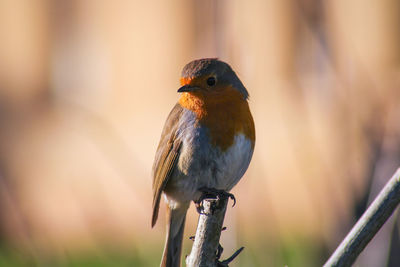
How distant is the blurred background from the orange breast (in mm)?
371

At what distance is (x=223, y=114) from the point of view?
294 centimetres

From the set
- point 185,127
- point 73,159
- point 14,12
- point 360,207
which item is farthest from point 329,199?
point 14,12

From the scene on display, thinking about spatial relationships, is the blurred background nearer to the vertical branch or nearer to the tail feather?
the tail feather

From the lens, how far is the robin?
9.54 feet

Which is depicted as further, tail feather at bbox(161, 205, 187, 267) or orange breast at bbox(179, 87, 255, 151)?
tail feather at bbox(161, 205, 187, 267)

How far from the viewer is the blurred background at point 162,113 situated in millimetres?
3449

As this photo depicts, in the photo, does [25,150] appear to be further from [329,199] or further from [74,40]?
[329,199]

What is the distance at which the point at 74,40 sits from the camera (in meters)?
8.95

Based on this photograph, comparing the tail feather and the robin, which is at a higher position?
the robin

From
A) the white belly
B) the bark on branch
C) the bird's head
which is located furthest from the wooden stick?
the bird's head

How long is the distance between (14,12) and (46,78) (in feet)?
3.34

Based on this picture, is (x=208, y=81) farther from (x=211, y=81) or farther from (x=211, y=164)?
(x=211, y=164)

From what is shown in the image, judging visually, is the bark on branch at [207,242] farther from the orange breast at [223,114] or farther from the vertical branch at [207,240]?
the orange breast at [223,114]

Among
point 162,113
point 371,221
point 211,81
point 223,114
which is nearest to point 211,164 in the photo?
point 223,114
